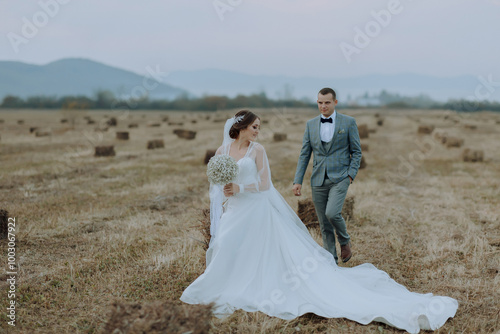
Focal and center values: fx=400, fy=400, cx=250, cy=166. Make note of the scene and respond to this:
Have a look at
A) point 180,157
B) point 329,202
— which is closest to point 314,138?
point 329,202

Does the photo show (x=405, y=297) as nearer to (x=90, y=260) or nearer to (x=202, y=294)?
(x=202, y=294)

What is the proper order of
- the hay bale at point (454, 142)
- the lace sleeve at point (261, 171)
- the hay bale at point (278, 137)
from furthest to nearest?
the hay bale at point (278, 137) < the hay bale at point (454, 142) < the lace sleeve at point (261, 171)

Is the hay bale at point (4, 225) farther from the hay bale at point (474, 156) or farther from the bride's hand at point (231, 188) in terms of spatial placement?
the hay bale at point (474, 156)

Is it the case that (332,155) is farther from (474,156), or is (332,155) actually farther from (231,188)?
(474,156)

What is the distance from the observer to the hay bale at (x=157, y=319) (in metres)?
2.96

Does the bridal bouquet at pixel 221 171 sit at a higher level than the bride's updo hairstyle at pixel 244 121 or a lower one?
lower

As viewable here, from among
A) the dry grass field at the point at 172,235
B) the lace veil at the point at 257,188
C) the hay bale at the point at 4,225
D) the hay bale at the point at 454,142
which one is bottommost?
the dry grass field at the point at 172,235

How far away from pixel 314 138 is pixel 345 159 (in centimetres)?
53

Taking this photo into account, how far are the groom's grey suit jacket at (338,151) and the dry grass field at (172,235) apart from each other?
1.65 metres

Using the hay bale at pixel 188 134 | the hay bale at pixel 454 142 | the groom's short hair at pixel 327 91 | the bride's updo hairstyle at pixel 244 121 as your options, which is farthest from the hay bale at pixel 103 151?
the hay bale at pixel 454 142

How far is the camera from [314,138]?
5.75 metres

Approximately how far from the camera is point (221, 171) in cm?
470

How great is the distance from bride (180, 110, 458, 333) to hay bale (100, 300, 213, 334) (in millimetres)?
1386

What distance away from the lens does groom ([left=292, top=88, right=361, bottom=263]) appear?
5.53m
